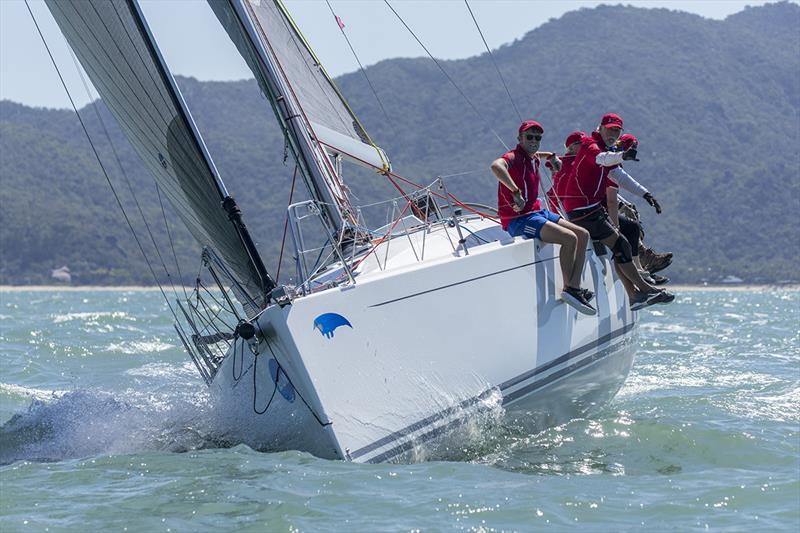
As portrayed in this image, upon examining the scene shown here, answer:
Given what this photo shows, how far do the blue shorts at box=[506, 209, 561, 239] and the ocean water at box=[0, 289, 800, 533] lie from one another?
111 centimetres

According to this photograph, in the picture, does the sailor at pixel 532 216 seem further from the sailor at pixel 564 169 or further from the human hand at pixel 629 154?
the sailor at pixel 564 169

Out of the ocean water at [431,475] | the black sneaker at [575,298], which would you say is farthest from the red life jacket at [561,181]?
→ the ocean water at [431,475]

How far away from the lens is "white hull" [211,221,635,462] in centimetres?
550

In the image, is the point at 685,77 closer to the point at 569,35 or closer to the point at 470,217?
the point at 569,35

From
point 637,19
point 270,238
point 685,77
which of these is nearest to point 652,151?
point 685,77

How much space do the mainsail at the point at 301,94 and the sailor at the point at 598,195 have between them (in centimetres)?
146

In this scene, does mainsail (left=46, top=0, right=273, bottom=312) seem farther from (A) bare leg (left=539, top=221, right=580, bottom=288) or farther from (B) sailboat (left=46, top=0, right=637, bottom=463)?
(A) bare leg (left=539, top=221, right=580, bottom=288)

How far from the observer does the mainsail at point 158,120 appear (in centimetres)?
→ 607

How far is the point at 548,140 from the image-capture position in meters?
89.4

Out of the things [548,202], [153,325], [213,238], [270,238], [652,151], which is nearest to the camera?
[213,238]

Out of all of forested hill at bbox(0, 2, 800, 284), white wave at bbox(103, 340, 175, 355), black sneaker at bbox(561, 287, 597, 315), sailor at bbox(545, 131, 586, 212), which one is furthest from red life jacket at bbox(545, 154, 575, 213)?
forested hill at bbox(0, 2, 800, 284)

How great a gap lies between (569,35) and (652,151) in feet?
127

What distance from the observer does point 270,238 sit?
68750 mm

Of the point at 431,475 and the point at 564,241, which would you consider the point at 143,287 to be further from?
the point at 431,475
